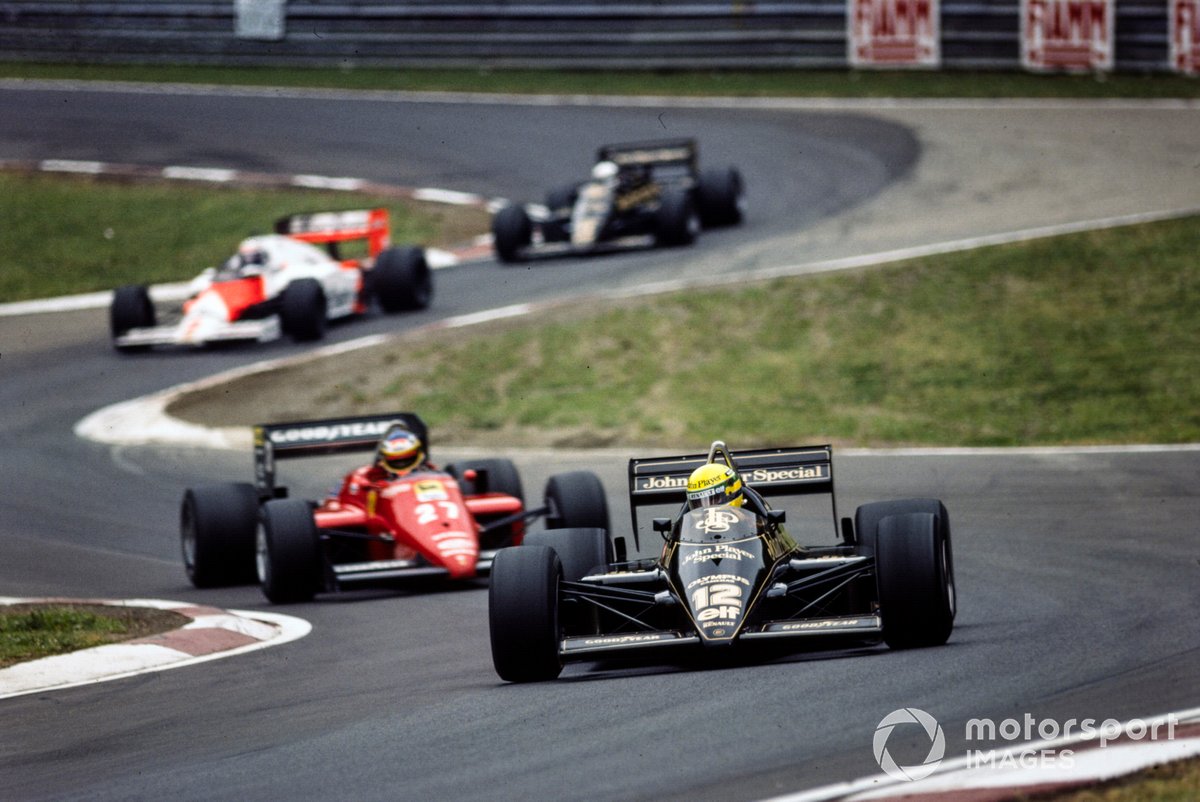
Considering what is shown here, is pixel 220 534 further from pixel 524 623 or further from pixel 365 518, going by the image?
pixel 524 623

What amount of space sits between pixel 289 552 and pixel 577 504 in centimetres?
223

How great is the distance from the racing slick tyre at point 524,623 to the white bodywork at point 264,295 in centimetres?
1517

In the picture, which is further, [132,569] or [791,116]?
[791,116]

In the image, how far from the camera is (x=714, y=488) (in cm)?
998

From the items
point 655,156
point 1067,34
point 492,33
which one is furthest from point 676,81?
point 655,156

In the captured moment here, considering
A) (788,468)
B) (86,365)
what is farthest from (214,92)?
(788,468)

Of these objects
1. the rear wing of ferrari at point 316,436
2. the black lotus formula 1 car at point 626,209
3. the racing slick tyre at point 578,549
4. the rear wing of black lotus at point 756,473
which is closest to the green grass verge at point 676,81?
the black lotus formula 1 car at point 626,209

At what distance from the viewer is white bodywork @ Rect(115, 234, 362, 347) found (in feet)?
77.5

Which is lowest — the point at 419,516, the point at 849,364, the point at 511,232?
the point at 849,364

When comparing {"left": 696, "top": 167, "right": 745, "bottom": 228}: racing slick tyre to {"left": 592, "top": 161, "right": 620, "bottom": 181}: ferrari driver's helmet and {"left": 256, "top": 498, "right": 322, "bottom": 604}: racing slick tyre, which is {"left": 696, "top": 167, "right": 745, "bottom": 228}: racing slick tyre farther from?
{"left": 256, "top": 498, "right": 322, "bottom": 604}: racing slick tyre

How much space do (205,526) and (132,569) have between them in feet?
3.72

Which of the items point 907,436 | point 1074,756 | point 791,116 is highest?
point 791,116

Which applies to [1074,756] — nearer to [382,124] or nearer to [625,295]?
[625,295]

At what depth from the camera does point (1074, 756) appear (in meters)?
6.80
